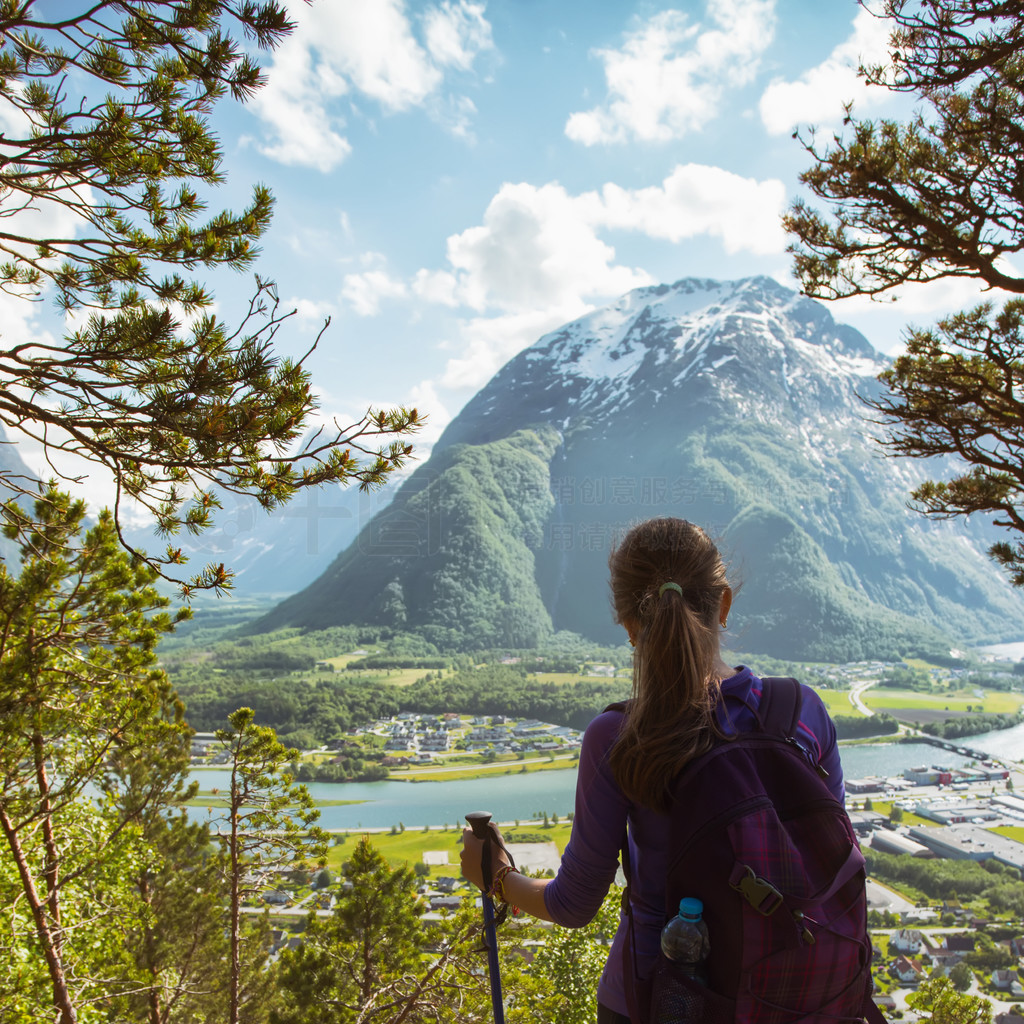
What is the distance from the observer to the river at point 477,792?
94.4ft

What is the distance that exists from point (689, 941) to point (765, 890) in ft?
0.43

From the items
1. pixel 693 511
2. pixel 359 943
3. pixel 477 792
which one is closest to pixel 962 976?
pixel 359 943

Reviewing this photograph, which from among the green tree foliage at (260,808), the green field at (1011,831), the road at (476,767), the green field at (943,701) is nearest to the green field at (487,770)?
the road at (476,767)

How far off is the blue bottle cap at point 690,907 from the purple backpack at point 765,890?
0.05ft

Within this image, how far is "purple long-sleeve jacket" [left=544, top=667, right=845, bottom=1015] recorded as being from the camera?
40.1 inches

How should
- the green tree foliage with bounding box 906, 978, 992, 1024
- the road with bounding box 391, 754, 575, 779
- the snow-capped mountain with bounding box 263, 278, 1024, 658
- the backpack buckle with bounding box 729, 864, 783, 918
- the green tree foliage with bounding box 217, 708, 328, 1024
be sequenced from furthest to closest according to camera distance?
the snow-capped mountain with bounding box 263, 278, 1024, 658 < the road with bounding box 391, 754, 575, 779 < the green tree foliage with bounding box 906, 978, 992, 1024 < the green tree foliage with bounding box 217, 708, 328, 1024 < the backpack buckle with bounding box 729, 864, 783, 918

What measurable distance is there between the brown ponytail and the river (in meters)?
27.7

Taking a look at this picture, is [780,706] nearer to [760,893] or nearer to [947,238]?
[760,893]

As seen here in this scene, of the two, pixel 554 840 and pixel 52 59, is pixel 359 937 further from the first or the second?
pixel 554 840

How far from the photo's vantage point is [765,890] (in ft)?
2.84

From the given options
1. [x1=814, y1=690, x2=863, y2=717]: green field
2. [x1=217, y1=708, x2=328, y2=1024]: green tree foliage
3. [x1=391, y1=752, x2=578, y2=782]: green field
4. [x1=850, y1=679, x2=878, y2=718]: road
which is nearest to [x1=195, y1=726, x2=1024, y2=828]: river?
[x1=391, y1=752, x2=578, y2=782]: green field

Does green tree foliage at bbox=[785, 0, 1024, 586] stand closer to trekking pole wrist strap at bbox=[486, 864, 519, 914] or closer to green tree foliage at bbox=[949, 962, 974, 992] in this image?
trekking pole wrist strap at bbox=[486, 864, 519, 914]

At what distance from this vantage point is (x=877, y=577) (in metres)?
81.8

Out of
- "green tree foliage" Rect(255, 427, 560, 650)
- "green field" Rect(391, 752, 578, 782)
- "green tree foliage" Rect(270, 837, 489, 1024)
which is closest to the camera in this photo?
"green tree foliage" Rect(270, 837, 489, 1024)
